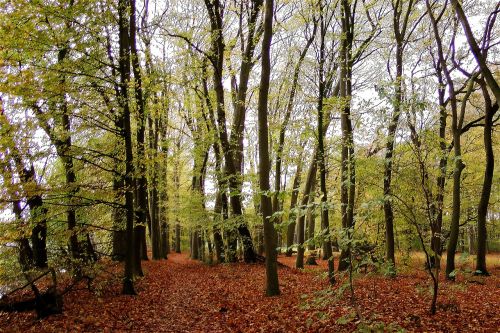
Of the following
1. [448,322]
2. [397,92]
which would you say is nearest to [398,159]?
[397,92]

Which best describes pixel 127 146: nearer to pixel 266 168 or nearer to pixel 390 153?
pixel 266 168

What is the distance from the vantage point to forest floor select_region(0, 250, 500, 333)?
6602 mm

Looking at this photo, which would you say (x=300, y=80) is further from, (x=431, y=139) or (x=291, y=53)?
(x=431, y=139)

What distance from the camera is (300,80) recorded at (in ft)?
70.8

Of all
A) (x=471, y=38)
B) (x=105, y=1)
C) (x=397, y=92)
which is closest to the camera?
(x=397, y=92)

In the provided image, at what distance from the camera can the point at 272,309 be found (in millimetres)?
8711

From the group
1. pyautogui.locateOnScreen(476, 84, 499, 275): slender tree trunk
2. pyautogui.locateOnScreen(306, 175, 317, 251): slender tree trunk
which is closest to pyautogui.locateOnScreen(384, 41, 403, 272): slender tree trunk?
pyautogui.locateOnScreen(306, 175, 317, 251): slender tree trunk

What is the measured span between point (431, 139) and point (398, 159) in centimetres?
80

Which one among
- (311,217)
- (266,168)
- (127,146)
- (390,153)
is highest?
(127,146)

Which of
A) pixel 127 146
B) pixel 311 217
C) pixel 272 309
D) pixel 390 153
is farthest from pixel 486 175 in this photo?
pixel 311 217

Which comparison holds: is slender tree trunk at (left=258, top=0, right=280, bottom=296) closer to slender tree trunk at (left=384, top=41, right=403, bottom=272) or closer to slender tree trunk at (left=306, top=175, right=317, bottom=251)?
slender tree trunk at (left=306, top=175, right=317, bottom=251)

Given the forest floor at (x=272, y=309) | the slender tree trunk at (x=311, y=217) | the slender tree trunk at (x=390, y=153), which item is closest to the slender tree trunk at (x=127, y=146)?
the forest floor at (x=272, y=309)

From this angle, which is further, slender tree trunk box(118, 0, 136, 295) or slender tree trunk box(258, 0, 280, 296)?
slender tree trunk box(118, 0, 136, 295)

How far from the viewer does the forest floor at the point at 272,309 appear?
6602 mm
